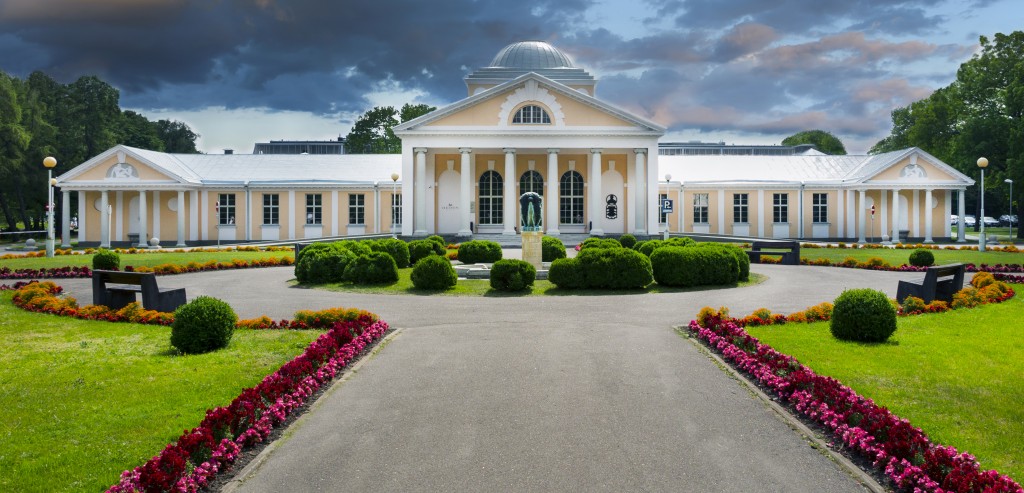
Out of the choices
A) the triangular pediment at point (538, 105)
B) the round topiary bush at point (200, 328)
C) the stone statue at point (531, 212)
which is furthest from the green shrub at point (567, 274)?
the triangular pediment at point (538, 105)

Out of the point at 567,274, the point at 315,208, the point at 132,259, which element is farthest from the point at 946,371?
the point at 315,208

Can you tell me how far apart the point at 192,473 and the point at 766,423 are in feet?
17.6

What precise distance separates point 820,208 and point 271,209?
116 feet

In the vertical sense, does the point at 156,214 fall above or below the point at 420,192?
below

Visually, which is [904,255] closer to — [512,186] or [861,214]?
[861,214]

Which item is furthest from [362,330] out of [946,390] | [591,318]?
[946,390]

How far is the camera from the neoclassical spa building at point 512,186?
4069cm

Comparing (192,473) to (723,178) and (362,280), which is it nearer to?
(362,280)

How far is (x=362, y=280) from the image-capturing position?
66.6ft

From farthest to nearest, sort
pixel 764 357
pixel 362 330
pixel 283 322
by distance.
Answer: pixel 283 322 < pixel 362 330 < pixel 764 357

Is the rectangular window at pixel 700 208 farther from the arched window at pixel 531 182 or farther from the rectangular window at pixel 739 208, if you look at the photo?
the arched window at pixel 531 182

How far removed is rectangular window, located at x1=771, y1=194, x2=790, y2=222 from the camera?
152 feet

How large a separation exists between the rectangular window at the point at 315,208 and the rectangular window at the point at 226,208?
4.66 m

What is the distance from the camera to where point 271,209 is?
148ft
